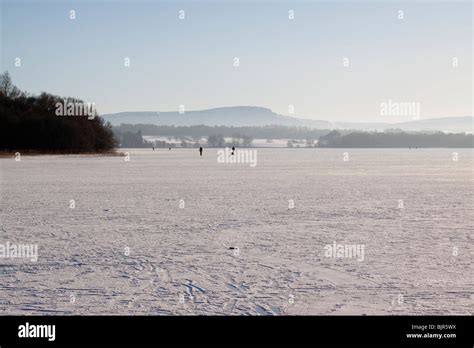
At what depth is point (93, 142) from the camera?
254 feet

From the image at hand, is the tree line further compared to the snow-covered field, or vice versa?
the tree line

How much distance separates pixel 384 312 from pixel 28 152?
67.5 meters

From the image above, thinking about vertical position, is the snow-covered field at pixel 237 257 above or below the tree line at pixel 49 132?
below

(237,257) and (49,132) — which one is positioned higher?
(49,132)

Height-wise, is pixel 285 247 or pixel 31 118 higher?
pixel 31 118

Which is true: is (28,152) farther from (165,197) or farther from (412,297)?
(412,297)

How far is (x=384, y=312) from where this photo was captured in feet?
17.8

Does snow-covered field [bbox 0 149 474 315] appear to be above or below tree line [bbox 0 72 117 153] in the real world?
below

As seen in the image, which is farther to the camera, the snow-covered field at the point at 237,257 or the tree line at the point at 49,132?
the tree line at the point at 49,132
